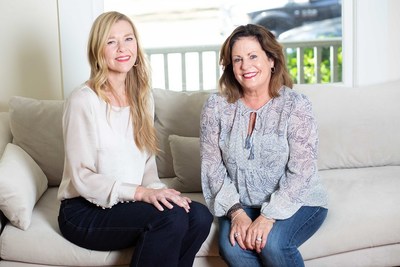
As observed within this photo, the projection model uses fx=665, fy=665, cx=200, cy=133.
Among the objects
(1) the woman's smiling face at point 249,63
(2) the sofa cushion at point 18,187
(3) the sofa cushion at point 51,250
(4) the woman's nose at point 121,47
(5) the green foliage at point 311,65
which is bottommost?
(3) the sofa cushion at point 51,250

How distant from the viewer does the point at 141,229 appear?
7.22ft

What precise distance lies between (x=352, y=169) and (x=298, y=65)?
0.94m

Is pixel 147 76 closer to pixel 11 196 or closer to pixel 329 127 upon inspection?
pixel 11 196

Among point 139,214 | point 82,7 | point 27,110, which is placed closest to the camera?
point 139,214

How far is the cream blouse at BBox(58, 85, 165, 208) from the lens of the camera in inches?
90.0

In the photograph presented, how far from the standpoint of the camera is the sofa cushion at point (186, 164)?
111 inches

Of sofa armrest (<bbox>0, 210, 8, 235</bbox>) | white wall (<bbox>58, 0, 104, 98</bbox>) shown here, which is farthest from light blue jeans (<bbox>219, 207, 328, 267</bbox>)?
white wall (<bbox>58, 0, 104, 98</bbox>)

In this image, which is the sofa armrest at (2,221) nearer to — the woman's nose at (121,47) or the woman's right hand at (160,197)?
the woman's right hand at (160,197)

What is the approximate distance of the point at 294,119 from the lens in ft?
7.79

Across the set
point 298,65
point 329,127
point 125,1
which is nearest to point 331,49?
point 298,65

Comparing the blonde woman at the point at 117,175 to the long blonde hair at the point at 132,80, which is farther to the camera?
the long blonde hair at the point at 132,80

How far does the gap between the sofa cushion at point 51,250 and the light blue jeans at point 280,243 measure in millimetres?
109

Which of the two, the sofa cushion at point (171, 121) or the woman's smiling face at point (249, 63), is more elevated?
the woman's smiling face at point (249, 63)

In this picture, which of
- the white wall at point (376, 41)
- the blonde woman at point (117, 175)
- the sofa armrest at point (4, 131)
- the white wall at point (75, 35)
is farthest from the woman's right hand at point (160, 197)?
the white wall at point (376, 41)
